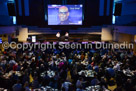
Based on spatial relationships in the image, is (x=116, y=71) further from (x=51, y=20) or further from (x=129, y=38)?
(x=51, y=20)

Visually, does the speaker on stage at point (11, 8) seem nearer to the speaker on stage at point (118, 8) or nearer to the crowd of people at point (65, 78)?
the crowd of people at point (65, 78)

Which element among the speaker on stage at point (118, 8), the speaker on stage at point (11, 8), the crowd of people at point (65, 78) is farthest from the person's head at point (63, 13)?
the crowd of people at point (65, 78)

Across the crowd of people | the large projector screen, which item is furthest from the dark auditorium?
the crowd of people

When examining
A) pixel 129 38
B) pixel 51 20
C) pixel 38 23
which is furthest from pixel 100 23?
pixel 38 23

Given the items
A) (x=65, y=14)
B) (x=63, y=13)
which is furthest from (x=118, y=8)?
(x=63, y=13)

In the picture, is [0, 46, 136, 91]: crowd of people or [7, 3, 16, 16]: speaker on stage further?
[7, 3, 16, 16]: speaker on stage

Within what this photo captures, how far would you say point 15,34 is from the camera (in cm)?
1653

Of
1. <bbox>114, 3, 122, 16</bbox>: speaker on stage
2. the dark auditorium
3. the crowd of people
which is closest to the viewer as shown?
the crowd of people

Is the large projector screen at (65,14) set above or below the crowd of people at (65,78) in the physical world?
above

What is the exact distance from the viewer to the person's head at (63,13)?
1728 cm

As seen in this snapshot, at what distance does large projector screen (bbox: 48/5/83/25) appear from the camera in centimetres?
1733

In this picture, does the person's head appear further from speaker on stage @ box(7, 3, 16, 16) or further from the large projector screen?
speaker on stage @ box(7, 3, 16, 16)

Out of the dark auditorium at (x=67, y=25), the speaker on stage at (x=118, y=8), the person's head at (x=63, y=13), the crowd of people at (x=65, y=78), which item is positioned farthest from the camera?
the person's head at (x=63, y=13)

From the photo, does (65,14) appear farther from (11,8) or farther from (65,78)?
(65,78)
